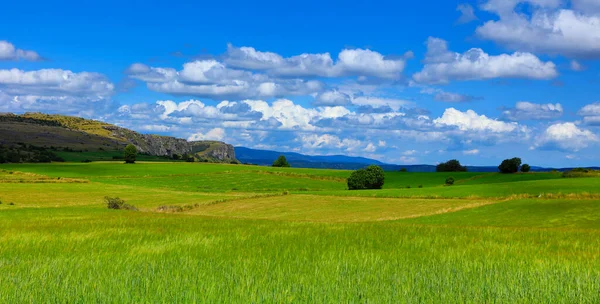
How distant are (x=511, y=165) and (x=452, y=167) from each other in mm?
23906

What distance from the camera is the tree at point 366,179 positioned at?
98188 mm

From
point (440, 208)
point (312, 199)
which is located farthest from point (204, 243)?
point (312, 199)

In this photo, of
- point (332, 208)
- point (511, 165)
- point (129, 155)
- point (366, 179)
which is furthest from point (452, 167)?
point (129, 155)

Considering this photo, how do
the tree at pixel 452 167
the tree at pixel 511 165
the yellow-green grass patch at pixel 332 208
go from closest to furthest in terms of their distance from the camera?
1. the yellow-green grass patch at pixel 332 208
2. the tree at pixel 511 165
3. the tree at pixel 452 167

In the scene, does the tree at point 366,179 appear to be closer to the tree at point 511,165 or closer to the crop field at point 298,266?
the tree at point 511,165

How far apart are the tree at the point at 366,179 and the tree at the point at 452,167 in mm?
55261

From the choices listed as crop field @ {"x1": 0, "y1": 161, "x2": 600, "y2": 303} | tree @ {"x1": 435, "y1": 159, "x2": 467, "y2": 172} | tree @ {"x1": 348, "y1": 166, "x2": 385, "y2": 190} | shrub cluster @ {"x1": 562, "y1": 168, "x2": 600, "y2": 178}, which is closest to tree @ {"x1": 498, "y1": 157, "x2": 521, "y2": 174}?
tree @ {"x1": 435, "y1": 159, "x2": 467, "y2": 172}

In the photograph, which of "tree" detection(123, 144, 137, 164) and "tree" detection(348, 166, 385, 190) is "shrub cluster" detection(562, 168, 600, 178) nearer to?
"tree" detection(348, 166, 385, 190)

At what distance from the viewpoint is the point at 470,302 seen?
268 inches

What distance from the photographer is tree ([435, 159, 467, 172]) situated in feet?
482

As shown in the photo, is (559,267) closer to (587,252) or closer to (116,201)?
(587,252)

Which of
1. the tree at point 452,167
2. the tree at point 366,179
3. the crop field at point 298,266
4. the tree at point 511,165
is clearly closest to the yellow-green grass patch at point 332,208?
the crop field at point 298,266

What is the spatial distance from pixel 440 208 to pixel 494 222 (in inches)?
511

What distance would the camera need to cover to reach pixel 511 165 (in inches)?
4904
